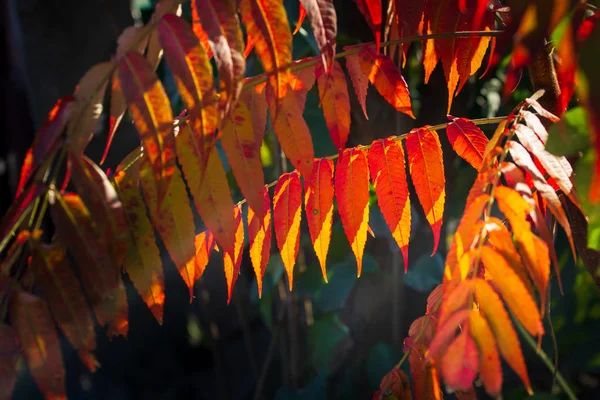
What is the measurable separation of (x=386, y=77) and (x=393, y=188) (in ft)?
0.37

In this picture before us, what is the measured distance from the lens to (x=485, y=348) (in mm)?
365

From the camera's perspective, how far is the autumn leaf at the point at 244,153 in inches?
17.4

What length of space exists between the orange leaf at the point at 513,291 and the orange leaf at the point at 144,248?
0.82 feet

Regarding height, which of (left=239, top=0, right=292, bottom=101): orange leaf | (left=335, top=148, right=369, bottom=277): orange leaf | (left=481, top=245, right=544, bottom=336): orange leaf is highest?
(left=239, top=0, right=292, bottom=101): orange leaf

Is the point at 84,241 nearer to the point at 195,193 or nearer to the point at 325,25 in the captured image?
the point at 195,193

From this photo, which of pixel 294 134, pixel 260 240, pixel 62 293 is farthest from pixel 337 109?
pixel 62 293

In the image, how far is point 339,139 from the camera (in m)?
0.51

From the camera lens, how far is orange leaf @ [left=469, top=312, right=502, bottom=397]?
1.15ft

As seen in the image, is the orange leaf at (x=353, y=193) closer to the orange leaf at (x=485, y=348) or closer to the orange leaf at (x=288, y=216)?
the orange leaf at (x=288, y=216)

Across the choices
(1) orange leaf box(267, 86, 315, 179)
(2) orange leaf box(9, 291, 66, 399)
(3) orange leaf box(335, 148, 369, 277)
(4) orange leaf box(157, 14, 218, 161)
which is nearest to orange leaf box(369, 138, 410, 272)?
(3) orange leaf box(335, 148, 369, 277)

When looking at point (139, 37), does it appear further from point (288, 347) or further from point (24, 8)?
point (24, 8)

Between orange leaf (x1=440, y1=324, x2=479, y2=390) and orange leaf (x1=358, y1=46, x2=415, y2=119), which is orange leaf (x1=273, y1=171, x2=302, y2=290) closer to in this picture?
orange leaf (x1=358, y1=46, x2=415, y2=119)

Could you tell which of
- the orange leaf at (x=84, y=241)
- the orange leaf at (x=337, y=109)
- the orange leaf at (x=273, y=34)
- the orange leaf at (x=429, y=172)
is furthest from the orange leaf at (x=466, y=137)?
the orange leaf at (x=84, y=241)

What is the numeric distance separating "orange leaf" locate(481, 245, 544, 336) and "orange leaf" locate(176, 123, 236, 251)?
8.1 inches
